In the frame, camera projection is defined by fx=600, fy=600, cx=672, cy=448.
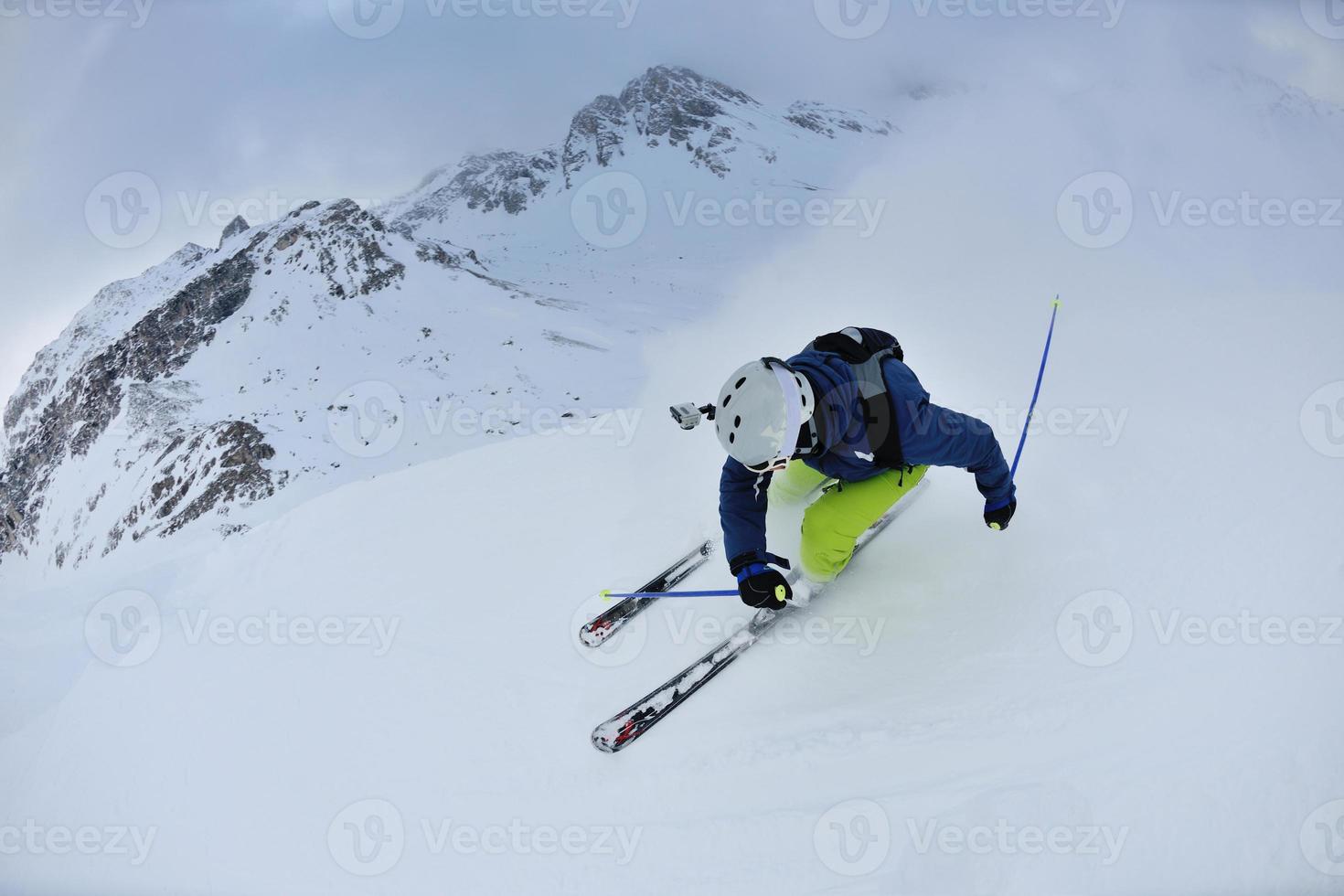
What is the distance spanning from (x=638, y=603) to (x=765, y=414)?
6.08ft

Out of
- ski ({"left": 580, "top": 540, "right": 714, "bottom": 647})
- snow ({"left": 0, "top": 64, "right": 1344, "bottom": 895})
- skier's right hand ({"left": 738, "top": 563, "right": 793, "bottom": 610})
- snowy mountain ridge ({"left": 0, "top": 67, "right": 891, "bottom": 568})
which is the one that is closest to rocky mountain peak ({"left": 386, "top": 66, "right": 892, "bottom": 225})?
snowy mountain ridge ({"left": 0, "top": 67, "right": 891, "bottom": 568})

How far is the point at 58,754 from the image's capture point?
450cm

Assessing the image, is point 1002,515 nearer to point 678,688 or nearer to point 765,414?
point 765,414

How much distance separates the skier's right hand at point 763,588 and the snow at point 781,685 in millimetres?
596

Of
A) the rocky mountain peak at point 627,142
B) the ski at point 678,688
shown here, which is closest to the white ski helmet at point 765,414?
the ski at point 678,688

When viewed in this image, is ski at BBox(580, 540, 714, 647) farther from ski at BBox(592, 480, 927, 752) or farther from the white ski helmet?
the white ski helmet

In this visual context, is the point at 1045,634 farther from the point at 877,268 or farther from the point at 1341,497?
the point at 877,268

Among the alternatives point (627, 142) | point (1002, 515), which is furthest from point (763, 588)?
point (627, 142)

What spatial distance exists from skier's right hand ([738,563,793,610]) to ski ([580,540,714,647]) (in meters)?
1.00

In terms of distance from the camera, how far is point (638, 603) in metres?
4.00

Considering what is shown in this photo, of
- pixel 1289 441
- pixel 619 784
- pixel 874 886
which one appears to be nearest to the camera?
pixel 874 886

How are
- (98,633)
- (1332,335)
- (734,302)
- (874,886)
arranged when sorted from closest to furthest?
(874,886), (98,633), (1332,335), (734,302)

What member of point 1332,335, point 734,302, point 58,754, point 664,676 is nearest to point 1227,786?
point 664,676

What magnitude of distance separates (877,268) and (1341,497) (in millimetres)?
7841
